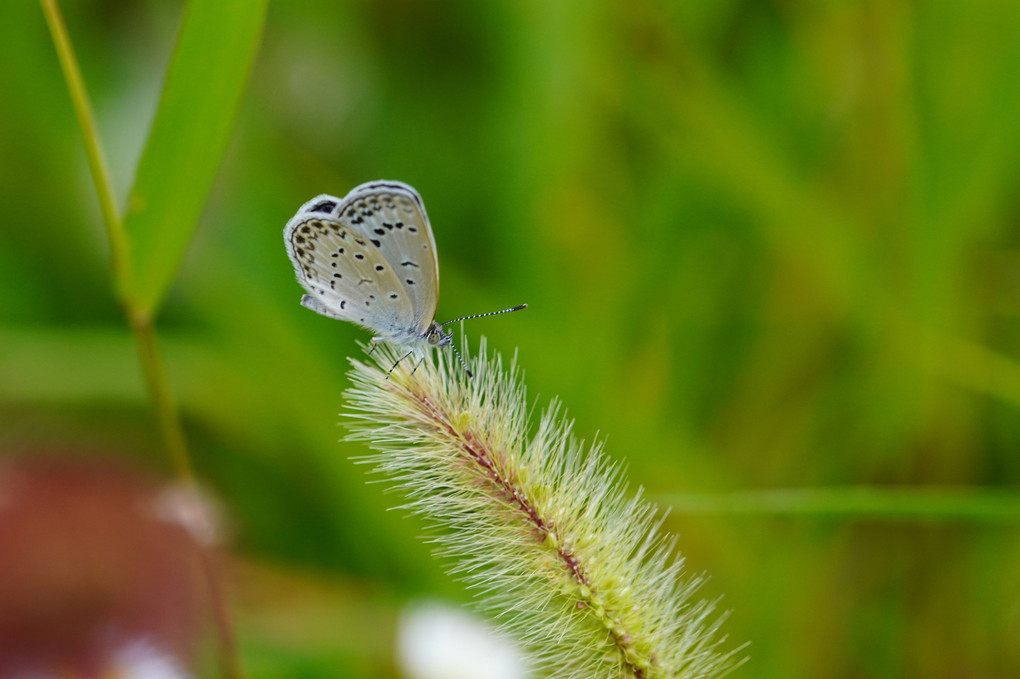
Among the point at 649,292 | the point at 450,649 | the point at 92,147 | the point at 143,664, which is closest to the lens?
the point at 92,147

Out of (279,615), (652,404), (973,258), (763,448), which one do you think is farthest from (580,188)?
(279,615)

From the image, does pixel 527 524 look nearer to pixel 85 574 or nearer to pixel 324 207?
pixel 324 207

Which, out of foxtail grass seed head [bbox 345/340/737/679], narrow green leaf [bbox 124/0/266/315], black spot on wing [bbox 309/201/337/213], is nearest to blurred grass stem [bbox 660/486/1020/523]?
foxtail grass seed head [bbox 345/340/737/679]

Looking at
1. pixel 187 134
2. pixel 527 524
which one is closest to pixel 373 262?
pixel 187 134

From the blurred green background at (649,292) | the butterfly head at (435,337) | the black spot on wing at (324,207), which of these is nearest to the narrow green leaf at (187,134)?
the black spot on wing at (324,207)

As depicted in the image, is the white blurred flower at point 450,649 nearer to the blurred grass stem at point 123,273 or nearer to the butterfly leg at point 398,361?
the blurred grass stem at point 123,273
